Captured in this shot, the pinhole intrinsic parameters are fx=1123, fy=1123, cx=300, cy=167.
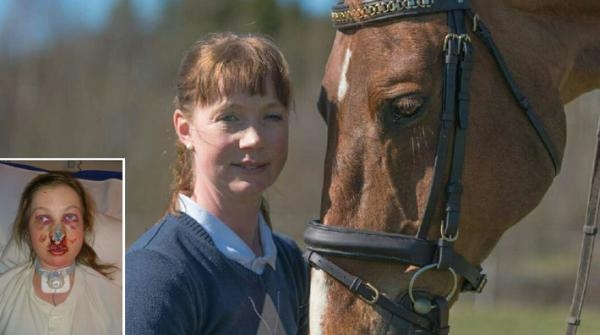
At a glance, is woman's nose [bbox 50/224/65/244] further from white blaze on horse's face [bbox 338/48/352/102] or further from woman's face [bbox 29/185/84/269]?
white blaze on horse's face [bbox 338/48/352/102]

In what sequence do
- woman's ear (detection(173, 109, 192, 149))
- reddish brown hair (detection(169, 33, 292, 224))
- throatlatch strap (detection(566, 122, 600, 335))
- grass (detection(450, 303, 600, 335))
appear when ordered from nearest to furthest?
reddish brown hair (detection(169, 33, 292, 224)), woman's ear (detection(173, 109, 192, 149)), throatlatch strap (detection(566, 122, 600, 335)), grass (detection(450, 303, 600, 335))

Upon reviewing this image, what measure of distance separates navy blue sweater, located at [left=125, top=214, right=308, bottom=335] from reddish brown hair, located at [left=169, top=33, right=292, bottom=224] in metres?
0.14

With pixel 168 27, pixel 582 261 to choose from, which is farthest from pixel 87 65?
pixel 582 261

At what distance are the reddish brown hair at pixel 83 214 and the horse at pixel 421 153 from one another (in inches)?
23.7

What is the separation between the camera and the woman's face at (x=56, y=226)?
7.32 feet

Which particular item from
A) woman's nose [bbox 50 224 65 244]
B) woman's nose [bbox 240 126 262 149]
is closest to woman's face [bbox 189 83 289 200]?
woman's nose [bbox 240 126 262 149]

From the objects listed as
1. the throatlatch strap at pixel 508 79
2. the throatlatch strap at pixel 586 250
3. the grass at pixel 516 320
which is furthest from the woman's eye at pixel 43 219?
the grass at pixel 516 320

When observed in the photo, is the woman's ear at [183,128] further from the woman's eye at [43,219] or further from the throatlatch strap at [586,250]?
the throatlatch strap at [586,250]

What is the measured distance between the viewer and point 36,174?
225cm

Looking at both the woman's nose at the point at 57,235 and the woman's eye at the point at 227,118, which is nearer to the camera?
the woman's nose at the point at 57,235

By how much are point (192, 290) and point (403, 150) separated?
596 mm

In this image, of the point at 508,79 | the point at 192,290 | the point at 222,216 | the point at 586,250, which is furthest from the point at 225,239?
the point at 586,250

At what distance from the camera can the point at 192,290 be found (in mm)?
2639

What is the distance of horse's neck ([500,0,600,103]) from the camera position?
280cm
